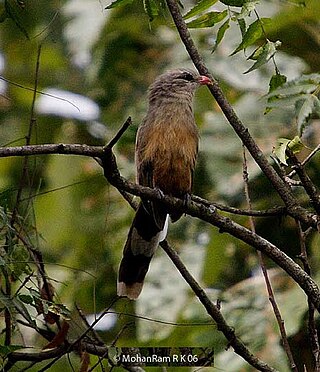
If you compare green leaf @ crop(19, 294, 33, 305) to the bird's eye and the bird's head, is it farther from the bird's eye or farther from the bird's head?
the bird's eye

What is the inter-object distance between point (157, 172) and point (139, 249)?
338 millimetres

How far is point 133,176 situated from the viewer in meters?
5.07

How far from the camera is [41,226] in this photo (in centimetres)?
578

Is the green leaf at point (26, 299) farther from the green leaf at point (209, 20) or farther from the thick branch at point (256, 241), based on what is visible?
the green leaf at point (209, 20)

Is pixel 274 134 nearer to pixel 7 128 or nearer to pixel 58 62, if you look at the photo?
pixel 7 128

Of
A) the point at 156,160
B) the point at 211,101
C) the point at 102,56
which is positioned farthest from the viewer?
the point at 102,56

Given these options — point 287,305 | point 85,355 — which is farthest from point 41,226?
point 85,355

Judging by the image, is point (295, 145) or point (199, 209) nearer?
point (295, 145)

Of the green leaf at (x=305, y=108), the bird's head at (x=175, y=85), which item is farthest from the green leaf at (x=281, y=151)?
the bird's head at (x=175, y=85)

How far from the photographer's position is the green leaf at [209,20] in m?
2.71

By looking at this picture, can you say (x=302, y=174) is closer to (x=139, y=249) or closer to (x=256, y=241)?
(x=256, y=241)

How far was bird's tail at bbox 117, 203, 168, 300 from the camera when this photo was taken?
3.55m

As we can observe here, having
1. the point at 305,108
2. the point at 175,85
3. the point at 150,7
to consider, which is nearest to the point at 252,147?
the point at 305,108

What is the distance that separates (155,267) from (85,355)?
7.53 ft
